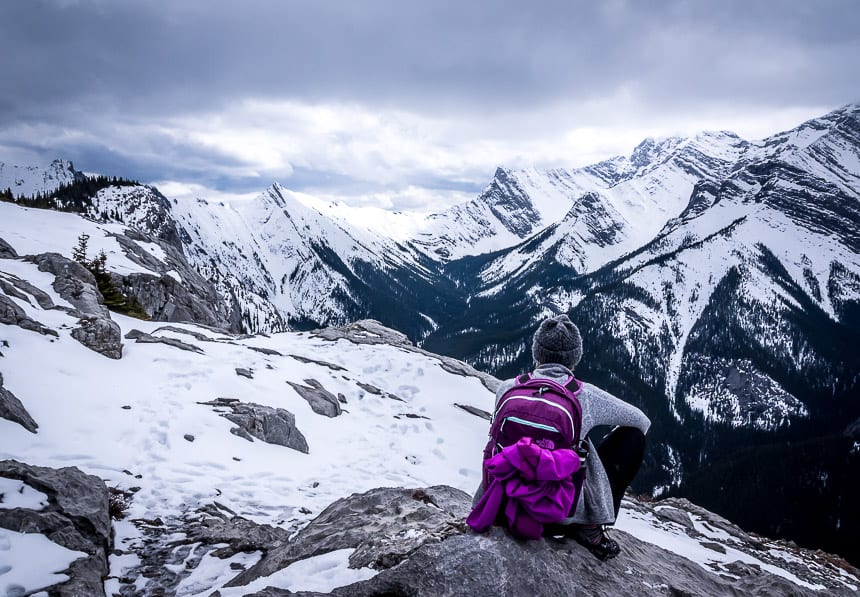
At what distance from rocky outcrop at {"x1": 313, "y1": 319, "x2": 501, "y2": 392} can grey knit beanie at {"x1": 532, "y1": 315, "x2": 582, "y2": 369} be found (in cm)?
2179

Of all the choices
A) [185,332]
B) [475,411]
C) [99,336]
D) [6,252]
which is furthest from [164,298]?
[475,411]

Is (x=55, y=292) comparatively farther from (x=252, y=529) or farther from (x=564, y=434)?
(x=564, y=434)

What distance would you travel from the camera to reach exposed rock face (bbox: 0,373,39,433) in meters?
9.95

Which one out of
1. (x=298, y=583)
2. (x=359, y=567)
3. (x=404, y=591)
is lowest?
(x=298, y=583)

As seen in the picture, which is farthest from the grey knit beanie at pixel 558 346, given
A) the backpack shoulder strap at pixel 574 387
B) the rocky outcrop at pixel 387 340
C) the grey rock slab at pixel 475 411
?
the rocky outcrop at pixel 387 340

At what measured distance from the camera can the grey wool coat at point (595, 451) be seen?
15.9 ft

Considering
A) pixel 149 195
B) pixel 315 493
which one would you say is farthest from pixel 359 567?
pixel 149 195

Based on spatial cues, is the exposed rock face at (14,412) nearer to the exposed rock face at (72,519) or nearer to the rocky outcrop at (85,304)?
the exposed rock face at (72,519)

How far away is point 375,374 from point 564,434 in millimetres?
23326

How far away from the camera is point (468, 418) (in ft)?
77.3

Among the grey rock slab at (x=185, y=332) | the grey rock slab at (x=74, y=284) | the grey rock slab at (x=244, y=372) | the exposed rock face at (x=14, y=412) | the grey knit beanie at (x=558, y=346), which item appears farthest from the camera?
the grey rock slab at (x=185, y=332)

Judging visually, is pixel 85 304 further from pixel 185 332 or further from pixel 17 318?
pixel 17 318

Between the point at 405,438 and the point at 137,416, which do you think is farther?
the point at 405,438

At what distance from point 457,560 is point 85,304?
2338cm
